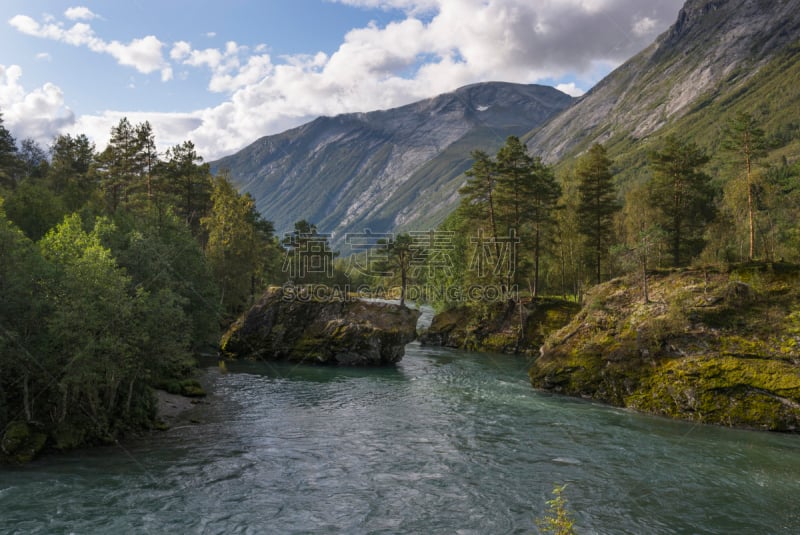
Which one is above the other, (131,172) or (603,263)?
(131,172)

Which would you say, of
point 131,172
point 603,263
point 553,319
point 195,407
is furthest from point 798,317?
point 131,172

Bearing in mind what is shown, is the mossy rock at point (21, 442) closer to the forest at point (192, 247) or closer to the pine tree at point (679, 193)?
the forest at point (192, 247)

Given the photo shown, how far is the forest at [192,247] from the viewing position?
2297cm

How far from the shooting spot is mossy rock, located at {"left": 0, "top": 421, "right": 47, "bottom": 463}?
21703 mm

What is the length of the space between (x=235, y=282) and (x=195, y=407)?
34.4 meters

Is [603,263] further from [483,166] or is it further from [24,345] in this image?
[24,345]

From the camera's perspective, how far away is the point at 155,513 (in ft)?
57.7

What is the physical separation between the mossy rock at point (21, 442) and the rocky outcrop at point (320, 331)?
103 ft

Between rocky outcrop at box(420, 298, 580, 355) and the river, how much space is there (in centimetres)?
2558

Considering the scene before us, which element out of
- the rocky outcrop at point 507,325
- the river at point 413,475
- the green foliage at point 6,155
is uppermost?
the green foliage at point 6,155

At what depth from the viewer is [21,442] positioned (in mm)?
22234

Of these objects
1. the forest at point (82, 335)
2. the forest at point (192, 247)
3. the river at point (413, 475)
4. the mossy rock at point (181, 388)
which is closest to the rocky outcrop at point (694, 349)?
the river at point (413, 475)

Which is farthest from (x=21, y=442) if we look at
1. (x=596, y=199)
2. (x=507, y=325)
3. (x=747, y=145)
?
(x=596, y=199)

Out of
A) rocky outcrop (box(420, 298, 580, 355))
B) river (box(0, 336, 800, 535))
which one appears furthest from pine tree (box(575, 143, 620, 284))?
river (box(0, 336, 800, 535))
